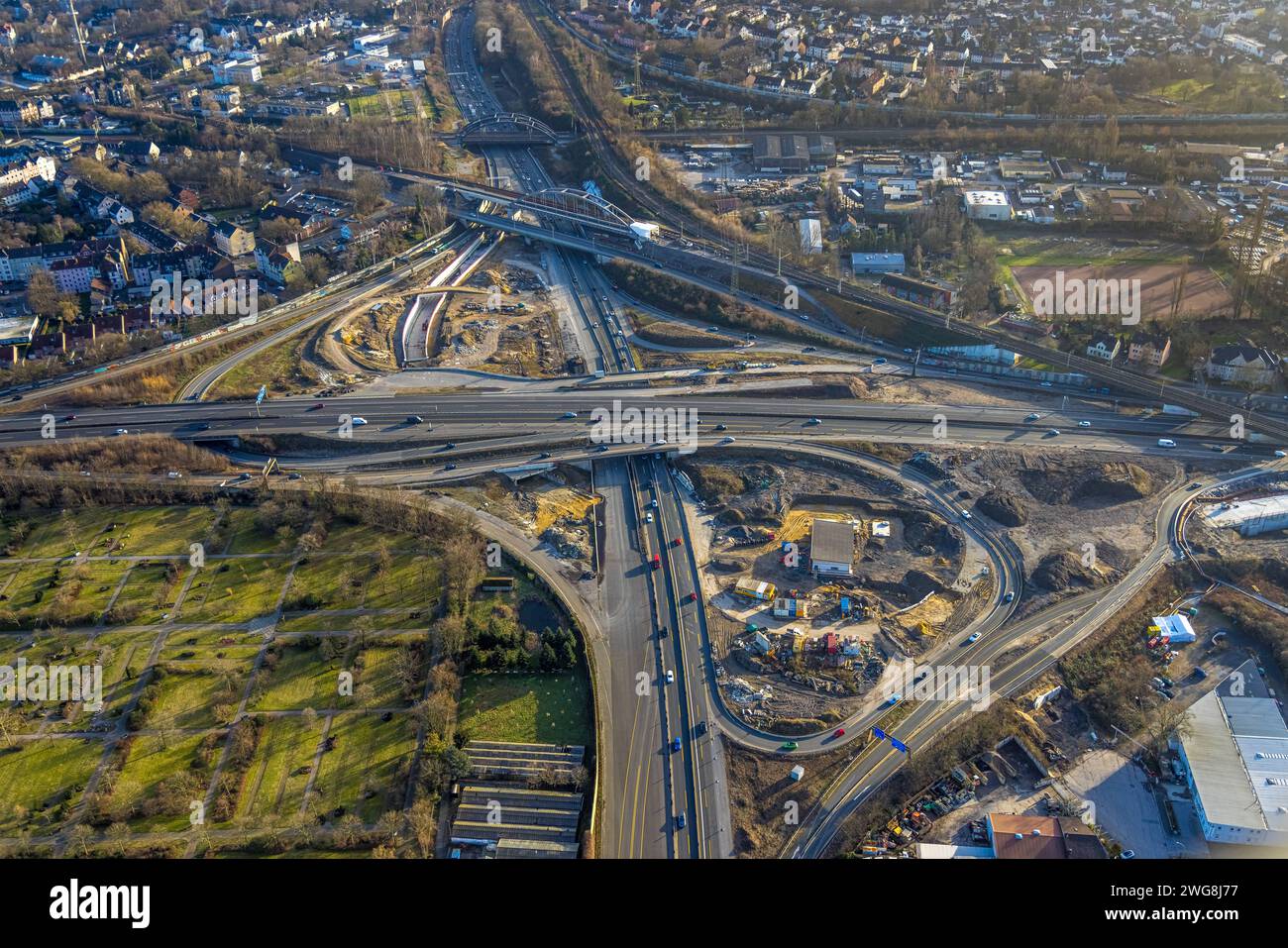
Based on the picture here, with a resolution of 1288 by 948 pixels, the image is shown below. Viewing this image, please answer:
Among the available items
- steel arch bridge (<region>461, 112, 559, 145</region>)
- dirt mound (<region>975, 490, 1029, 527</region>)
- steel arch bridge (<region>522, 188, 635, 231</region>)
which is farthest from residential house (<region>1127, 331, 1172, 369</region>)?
steel arch bridge (<region>461, 112, 559, 145</region>)

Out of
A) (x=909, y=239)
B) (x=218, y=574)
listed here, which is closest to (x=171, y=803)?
(x=218, y=574)

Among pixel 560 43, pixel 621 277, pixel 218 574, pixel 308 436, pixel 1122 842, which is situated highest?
pixel 560 43

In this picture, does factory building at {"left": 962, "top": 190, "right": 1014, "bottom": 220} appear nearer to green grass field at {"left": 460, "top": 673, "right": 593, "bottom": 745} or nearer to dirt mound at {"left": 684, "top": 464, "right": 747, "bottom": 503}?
dirt mound at {"left": 684, "top": 464, "right": 747, "bottom": 503}

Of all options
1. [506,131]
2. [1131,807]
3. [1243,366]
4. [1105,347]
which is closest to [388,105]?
[506,131]

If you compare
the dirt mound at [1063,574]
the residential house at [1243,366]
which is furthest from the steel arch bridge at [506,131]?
the dirt mound at [1063,574]

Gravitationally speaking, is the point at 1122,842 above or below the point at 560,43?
below

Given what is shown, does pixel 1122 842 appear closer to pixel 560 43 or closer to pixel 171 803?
pixel 171 803
